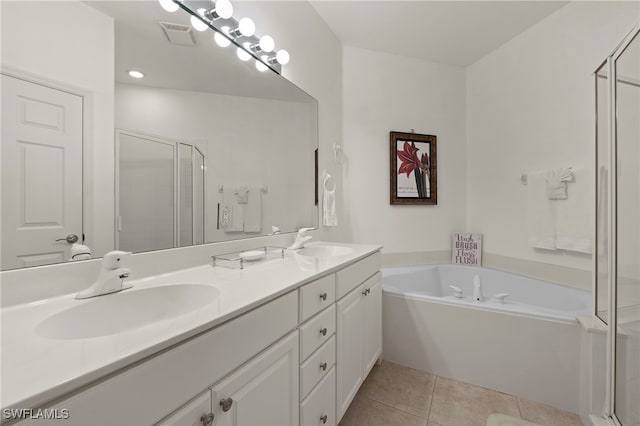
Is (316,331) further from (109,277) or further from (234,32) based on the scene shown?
(234,32)

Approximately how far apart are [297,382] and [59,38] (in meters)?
1.30

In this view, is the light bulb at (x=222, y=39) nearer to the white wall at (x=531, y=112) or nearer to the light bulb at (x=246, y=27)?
the light bulb at (x=246, y=27)

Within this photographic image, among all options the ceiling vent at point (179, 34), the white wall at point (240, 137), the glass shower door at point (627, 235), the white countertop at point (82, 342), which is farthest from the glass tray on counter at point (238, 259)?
the glass shower door at point (627, 235)

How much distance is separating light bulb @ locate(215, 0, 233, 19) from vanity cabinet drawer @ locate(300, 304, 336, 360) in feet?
4.57

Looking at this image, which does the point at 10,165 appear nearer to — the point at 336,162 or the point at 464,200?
the point at 336,162

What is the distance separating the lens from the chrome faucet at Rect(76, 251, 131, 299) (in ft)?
2.61

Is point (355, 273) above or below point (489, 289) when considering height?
above

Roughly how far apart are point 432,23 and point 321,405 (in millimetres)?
2675

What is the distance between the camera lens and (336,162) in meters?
2.37

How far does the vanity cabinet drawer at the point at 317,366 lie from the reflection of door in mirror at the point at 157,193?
2.25ft

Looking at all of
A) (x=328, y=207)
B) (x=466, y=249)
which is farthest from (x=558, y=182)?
(x=328, y=207)

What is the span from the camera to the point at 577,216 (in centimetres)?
193

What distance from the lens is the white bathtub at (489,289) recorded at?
1826mm

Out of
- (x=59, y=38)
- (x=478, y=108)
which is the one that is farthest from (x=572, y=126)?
(x=59, y=38)
